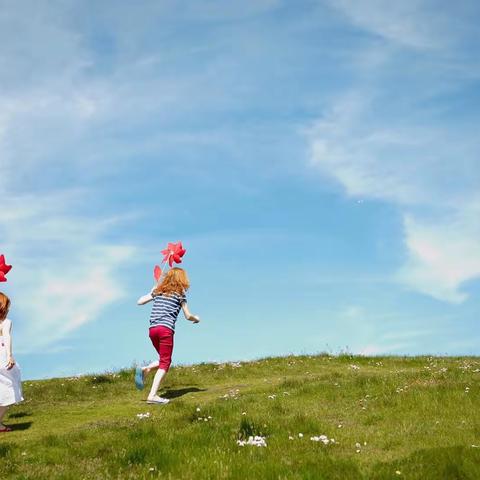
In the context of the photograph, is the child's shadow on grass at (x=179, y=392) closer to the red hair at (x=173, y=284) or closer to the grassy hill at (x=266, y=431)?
the grassy hill at (x=266, y=431)

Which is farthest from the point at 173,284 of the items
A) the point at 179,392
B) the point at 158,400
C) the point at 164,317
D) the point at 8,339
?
the point at 8,339

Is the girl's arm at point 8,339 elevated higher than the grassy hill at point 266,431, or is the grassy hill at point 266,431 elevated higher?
the girl's arm at point 8,339

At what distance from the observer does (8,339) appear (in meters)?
16.4

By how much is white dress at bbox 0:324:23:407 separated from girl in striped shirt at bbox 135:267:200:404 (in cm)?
363

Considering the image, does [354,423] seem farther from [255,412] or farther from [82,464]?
[82,464]

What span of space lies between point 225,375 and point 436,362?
27.3 ft

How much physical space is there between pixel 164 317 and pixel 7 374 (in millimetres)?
4497

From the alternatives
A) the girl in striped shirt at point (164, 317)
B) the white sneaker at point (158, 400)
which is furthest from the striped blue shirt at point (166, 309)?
the white sneaker at point (158, 400)

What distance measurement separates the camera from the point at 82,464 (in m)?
11.5

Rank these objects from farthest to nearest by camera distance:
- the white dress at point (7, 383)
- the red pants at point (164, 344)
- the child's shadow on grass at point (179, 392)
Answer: the child's shadow on grass at point (179, 392) → the red pants at point (164, 344) → the white dress at point (7, 383)

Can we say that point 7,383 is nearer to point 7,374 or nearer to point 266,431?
point 7,374

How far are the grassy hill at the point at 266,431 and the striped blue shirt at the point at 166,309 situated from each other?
2249 mm

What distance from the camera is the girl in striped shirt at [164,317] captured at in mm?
18859

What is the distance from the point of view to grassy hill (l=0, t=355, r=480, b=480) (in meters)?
10.7
